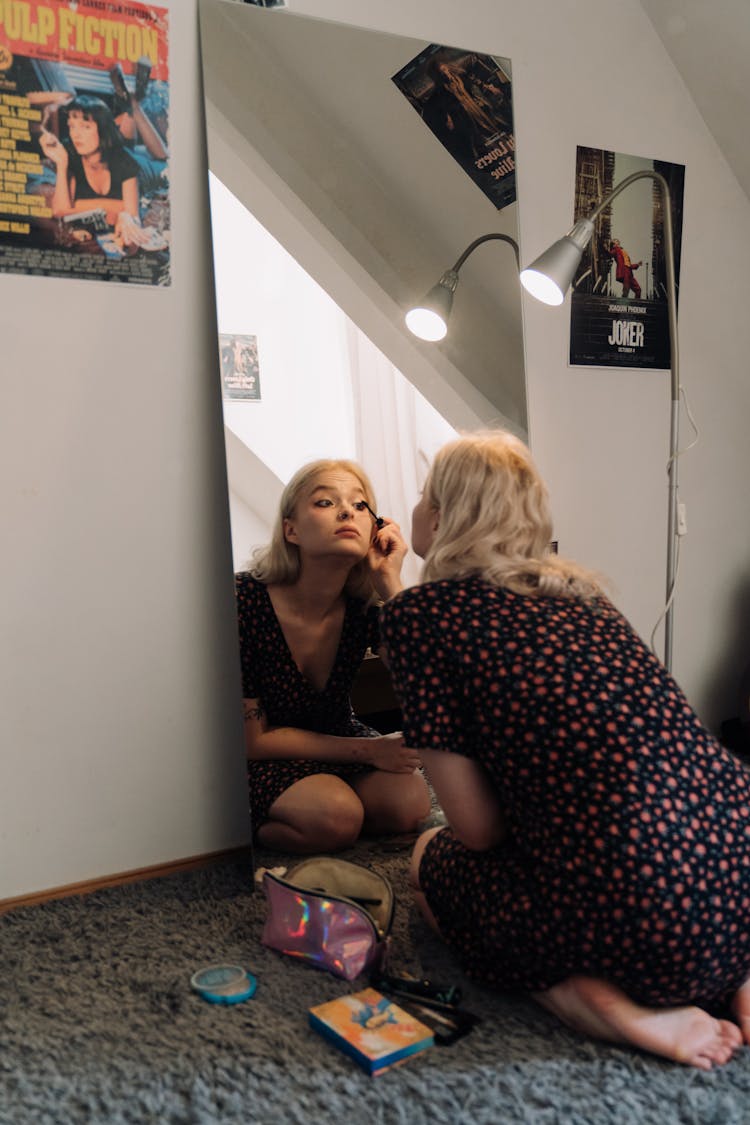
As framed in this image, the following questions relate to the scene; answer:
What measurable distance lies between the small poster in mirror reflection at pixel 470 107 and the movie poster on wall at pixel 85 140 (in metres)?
0.58

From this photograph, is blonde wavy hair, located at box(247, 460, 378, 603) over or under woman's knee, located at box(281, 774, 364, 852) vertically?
over

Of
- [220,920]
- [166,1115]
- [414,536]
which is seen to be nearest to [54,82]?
[414,536]

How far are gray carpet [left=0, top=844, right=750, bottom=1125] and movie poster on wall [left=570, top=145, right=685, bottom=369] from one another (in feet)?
5.04

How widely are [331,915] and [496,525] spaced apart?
0.70 meters

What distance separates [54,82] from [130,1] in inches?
8.8

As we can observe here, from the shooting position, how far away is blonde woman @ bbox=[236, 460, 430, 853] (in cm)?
204

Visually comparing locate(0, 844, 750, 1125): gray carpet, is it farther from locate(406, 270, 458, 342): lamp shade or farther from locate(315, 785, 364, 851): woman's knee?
locate(406, 270, 458, 342): lamp shade

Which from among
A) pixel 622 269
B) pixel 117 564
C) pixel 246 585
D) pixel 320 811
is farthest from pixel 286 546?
pixel 622 269

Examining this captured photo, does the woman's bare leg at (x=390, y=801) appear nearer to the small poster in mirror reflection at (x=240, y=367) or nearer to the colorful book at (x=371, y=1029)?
the colorful book at (x=371, y=1029)

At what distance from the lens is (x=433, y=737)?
1521 mm

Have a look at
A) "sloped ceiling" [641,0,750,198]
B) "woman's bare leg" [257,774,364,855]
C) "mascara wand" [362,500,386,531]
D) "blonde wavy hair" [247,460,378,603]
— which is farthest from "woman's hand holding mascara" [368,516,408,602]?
"sloped ceiling" [641,0,750,198]

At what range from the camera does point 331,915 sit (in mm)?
1686

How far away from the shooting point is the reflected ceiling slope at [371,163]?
2.02 meters

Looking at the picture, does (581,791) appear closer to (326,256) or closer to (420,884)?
(420,884)
